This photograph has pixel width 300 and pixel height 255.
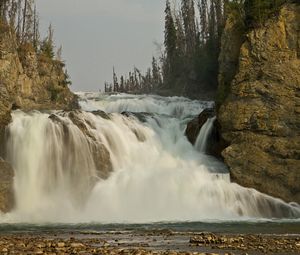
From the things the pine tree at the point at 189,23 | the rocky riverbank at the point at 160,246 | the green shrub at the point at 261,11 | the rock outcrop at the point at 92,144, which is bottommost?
the rocky riverbank at the point at 160,246

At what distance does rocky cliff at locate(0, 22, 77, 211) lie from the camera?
118 feet

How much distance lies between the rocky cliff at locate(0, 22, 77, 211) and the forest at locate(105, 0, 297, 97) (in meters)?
16.5

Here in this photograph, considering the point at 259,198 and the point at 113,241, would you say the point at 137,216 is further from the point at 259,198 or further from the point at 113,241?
the point at 113,241

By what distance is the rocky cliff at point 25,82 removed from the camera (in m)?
36.0

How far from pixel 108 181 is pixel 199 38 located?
190 feet

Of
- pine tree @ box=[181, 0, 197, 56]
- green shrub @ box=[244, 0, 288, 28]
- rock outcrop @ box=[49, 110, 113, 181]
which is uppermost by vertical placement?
pine tree @ box=[181, 0, 197, 56]

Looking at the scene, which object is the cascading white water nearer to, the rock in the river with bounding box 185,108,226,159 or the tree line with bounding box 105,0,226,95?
the rock in the river with bounding box 185,108,226,159

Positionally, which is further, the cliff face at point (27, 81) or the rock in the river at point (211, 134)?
the cliff face at point (27, 81)

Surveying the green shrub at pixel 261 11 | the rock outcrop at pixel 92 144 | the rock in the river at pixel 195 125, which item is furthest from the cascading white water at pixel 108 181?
the green shrub at pixel 261 11

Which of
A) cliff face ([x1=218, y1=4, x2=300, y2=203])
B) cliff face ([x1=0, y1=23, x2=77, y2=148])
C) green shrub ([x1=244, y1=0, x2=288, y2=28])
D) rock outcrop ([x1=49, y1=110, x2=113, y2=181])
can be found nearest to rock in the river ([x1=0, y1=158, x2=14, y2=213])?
cliff face ([x1=0, y1=23, x2=77, y2=148])

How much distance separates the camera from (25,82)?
44.8 metres

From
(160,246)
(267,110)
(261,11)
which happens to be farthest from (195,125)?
(160,246)

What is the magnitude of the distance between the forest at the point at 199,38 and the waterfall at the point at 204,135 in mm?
7973

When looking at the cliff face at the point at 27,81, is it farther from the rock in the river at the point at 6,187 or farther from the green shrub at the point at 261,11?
the green shrub at the point at 261,11
